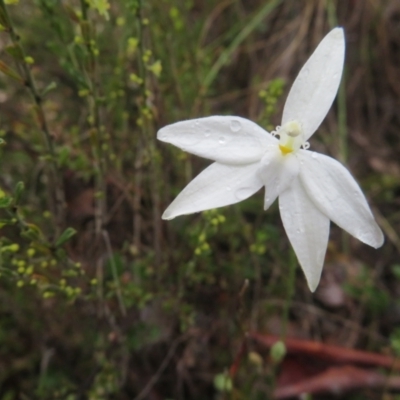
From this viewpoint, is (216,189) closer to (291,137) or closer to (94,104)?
(291,137)

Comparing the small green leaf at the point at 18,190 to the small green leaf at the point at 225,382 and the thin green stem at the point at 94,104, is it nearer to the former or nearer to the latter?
the thin green stem at the point at 94,104

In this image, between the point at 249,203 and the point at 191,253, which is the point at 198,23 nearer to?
the point at 249,203

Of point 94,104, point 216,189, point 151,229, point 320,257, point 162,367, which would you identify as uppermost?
point 94,104

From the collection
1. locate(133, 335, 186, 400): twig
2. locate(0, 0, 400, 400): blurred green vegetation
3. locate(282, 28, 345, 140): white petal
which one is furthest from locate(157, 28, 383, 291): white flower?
locate(133, 335, 186, 400): twig


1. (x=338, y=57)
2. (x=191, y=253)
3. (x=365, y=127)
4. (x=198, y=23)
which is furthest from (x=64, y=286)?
(x=365, y=127)

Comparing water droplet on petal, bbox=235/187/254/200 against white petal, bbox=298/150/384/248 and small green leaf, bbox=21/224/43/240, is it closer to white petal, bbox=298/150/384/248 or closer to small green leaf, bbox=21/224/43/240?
white petal, bbox=298/150/384/248

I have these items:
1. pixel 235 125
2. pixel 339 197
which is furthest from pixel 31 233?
pixel 339 197

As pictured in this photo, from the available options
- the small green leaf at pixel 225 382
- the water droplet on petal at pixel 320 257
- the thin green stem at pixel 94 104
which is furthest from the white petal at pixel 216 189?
the small green leaf at pixel 225 382
